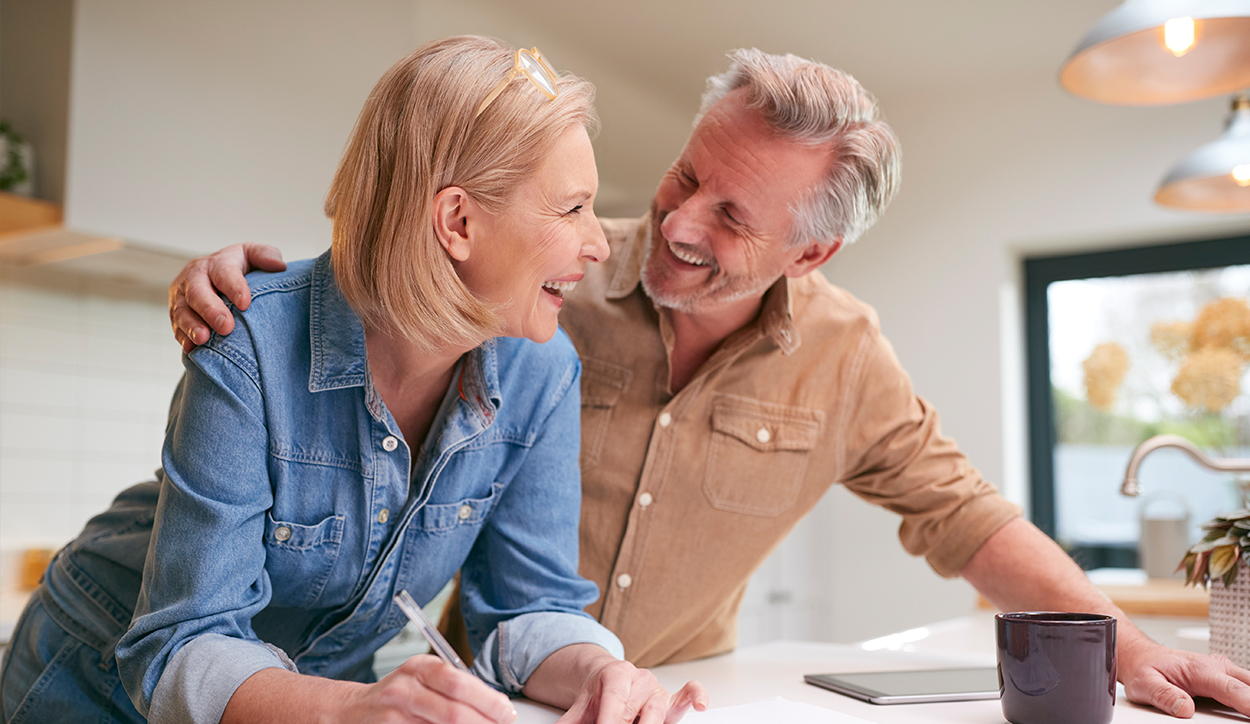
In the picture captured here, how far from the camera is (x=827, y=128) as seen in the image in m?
1.38

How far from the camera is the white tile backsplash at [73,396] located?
8.71ft

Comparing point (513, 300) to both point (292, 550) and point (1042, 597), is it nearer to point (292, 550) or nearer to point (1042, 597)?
point (292, 550)

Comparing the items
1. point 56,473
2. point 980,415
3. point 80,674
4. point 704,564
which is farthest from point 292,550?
point 980,415

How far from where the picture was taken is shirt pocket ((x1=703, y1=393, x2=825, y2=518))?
1.40 meters

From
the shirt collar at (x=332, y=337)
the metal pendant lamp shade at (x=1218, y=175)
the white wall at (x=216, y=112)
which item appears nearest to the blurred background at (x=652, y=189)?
the white wall at (x=216, y=112)

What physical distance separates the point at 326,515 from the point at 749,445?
0.68 m

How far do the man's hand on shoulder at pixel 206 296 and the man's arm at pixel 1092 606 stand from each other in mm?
919

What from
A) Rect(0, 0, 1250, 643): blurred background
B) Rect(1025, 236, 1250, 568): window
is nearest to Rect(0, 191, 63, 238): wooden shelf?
Rect(0, 0, 1250, 643): blurred background

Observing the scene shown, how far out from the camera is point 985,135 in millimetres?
4180

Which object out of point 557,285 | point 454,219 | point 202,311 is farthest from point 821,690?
point 202,311

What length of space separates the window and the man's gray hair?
2.58m

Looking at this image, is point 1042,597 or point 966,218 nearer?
point 1042,597

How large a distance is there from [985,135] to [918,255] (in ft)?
1.92

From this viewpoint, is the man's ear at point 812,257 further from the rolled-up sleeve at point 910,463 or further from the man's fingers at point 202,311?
the man's fingers at point 202,311
